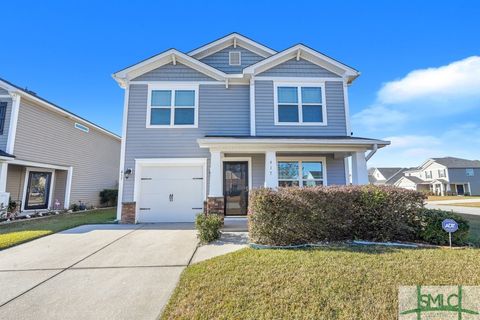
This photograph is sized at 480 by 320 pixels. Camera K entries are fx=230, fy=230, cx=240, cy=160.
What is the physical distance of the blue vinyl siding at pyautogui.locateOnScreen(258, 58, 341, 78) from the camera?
392 inches

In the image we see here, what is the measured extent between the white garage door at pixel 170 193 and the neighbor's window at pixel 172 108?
74.6 inches

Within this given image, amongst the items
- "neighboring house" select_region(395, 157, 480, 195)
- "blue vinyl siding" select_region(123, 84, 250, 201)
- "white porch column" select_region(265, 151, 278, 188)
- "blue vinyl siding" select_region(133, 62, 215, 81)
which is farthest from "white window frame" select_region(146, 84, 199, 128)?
"neighboring house" select_region(395, 157, 480, 195)

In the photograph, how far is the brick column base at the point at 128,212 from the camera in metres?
8.95

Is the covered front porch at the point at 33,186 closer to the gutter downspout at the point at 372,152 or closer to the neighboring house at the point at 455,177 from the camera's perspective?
the gutter downspout at the point at 372,152

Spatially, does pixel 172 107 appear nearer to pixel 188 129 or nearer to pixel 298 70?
pixel 188 129

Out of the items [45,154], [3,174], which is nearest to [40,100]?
[45,154]

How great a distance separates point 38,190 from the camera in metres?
12.5

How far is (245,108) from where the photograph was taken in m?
9.99

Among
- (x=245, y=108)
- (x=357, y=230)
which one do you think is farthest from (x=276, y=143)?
(x=357, y=230)

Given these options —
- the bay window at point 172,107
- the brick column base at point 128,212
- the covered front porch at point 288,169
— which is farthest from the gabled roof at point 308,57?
the brick column base at point 128,212

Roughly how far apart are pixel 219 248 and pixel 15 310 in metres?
3.49

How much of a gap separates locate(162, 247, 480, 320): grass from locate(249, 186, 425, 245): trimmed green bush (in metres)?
0.62

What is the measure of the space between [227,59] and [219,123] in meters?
3.37

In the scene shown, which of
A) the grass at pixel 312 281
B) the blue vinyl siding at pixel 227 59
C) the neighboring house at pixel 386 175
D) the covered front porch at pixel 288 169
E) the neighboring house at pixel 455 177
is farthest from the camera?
the neighboring house at pixel 386 175
